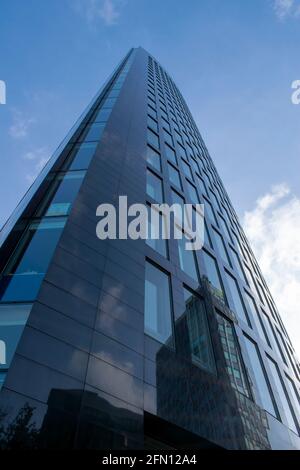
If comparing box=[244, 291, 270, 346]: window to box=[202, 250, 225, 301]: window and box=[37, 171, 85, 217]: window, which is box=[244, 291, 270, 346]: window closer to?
box=[202, 250, 225, 301]: window

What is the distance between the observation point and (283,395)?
65.7 ft

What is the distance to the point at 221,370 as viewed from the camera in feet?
45.9

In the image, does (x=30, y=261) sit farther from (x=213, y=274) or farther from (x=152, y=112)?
(x=152, y=112)

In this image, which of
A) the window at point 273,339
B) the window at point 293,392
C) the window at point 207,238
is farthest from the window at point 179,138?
the window at point 293,392

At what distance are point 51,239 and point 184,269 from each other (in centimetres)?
793

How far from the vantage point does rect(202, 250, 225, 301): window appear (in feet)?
62.8

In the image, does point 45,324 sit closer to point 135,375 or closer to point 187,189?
point 135,375

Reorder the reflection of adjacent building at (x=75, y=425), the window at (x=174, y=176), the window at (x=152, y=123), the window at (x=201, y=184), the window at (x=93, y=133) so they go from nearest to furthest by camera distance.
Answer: the reflection of adjacent building at (x=75, y=425) → the window at (x=93, y=133) → the window at (x=174, y=176) → the window at (x=152, y=123) → the window at (x=201, y=184)

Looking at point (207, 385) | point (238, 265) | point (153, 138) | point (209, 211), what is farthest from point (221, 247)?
point (207, 385)

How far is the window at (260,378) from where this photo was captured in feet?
55.6

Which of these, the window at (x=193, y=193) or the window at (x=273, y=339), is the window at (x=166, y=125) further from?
the window at (x=273, y=339)

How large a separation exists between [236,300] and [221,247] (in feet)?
16.5

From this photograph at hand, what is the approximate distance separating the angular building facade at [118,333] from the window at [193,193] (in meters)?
3.27
